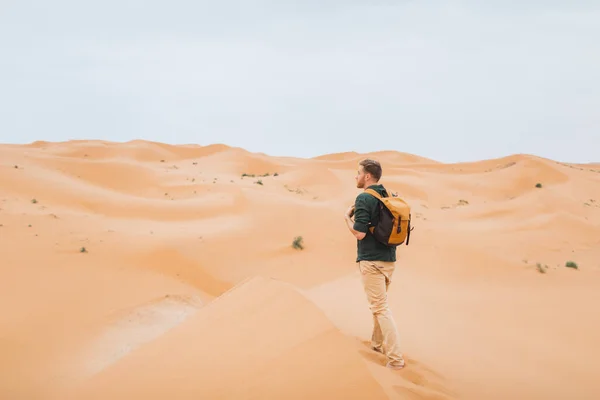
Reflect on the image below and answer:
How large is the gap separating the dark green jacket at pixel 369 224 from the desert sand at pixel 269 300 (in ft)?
2.25

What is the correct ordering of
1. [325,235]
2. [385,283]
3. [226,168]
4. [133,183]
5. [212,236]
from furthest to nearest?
1. [226,168]
2. [133,183]
3. [325,235]
4. [212,236]
5. [385,283]

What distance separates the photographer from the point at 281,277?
29.8ft

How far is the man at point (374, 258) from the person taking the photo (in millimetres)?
3932

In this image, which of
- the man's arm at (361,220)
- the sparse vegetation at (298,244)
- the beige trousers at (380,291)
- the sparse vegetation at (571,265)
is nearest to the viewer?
the man's arm at (361,220)

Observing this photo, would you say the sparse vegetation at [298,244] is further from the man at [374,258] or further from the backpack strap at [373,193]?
the backpack strap at [373,193]

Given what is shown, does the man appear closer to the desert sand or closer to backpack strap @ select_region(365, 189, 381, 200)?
backpack strap @ select_region(365, 189, 381, 200)

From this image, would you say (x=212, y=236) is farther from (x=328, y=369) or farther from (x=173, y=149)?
(x=173, y=149)

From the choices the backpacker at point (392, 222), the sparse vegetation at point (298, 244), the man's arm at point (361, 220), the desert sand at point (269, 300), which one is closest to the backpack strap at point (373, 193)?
the backpacker at point (392, 222)

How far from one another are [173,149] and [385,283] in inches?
1564

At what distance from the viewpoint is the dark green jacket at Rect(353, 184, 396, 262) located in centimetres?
392

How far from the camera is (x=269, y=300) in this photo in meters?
4.38

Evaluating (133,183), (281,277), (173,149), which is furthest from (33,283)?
(173,149)

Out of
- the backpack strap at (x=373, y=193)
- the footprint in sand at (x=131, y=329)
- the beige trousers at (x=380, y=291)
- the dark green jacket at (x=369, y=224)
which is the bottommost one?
the footprint in sand at (x=131, y=329)

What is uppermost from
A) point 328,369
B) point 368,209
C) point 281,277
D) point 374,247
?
point 368,209
